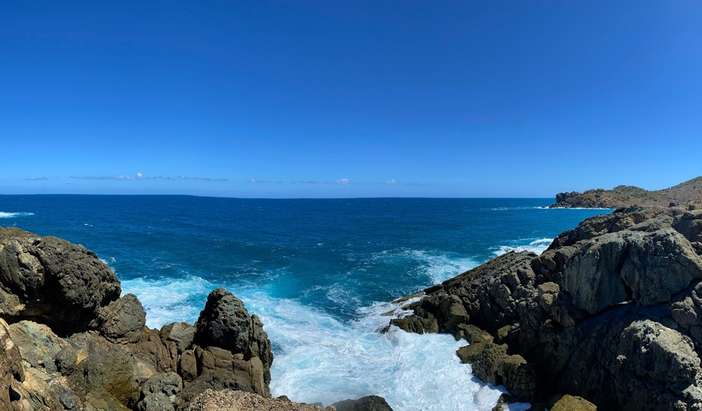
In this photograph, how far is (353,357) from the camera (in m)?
25.4

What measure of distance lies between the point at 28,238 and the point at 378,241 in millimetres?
60143

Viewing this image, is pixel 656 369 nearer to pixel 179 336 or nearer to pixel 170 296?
pixel 179 336

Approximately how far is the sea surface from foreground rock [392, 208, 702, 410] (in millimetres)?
2572

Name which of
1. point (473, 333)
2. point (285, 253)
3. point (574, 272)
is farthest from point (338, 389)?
point (285, 253)

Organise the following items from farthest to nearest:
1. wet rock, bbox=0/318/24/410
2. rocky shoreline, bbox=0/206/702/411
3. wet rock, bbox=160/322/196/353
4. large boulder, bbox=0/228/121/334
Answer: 1. wet rock, bbox=160/322/196/353
2. large boulder, bbox=0/228/121/334
3. rocky shoreline, bbox=0/206/702/411
4. wet rock, bbox=0/318/24/410

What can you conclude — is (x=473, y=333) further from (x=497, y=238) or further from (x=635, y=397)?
(x=497, y=238)

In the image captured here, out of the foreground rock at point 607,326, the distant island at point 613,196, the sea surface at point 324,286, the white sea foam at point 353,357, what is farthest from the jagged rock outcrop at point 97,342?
the distant island at point 613,196

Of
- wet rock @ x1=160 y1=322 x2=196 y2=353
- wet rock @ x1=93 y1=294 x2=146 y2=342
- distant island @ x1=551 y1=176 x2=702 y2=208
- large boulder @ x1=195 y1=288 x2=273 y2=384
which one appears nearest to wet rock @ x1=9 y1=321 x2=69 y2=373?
wet rock @ x1=93 y1=294 x2=146 y2=342

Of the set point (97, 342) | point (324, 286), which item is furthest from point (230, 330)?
point (324, 286)

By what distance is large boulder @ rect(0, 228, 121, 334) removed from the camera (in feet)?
50.5

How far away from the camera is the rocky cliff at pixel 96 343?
43.4ft

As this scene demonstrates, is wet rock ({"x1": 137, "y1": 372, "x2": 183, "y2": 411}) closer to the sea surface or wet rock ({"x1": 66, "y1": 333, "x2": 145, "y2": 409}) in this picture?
wet rock ({"x1": 66, "y1": 333, "x2": 145, "y2": 409})

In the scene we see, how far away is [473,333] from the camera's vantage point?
26766 mm

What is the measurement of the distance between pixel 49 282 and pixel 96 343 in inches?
122
